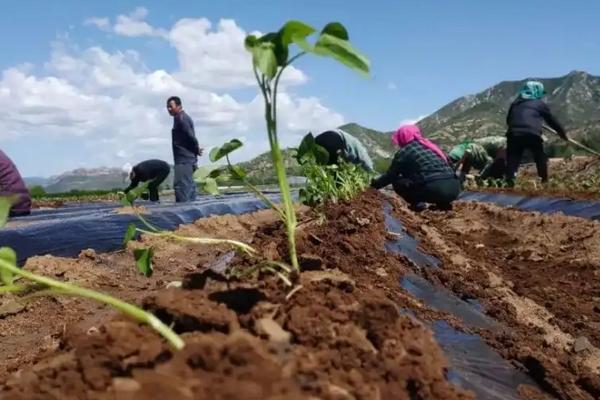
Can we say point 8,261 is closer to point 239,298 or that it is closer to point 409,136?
point 239,298

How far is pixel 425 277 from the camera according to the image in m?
3.47

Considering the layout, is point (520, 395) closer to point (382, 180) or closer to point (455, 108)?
point (382, 180)

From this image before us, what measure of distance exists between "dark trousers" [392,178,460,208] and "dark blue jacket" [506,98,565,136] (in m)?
3.05

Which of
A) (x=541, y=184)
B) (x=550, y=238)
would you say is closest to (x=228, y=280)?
(x=550, y=238)

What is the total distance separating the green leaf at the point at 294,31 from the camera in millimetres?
1486

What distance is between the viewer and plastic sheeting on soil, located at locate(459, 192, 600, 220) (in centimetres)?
687

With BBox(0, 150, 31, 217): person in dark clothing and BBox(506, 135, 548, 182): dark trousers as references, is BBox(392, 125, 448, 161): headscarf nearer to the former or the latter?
BBox(506, 135, 548, 182): dark trousers

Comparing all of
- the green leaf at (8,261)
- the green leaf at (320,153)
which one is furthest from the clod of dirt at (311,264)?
the green leaf at (320,153)

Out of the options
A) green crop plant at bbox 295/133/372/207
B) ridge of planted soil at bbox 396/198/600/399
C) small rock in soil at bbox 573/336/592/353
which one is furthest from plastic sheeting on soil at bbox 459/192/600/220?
small rock in soil at bbox 573/336/592/353

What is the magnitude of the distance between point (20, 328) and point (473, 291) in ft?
8.50

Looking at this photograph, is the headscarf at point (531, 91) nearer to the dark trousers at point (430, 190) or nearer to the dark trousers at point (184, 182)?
the dark trousers at point (430, 190)

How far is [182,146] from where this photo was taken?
9.12m

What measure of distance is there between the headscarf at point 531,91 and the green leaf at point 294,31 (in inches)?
360

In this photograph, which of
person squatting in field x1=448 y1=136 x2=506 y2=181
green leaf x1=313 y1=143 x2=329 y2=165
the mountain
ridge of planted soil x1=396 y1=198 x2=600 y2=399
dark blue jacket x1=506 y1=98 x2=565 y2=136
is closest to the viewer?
ridge of planted soil x1=396 y1=198 x2=600 y2=399
